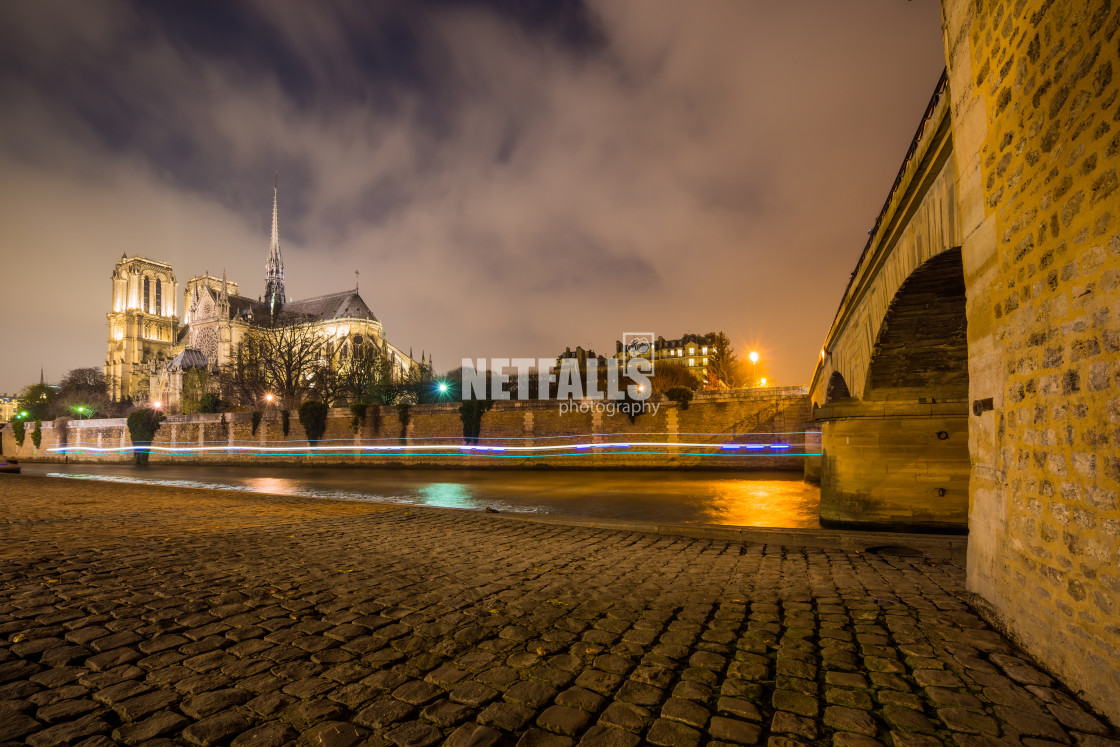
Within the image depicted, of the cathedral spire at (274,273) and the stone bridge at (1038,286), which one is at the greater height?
the cathedral spire at (274,273)

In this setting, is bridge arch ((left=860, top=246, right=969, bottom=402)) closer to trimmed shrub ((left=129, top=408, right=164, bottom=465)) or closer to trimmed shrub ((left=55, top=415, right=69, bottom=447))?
trimmed shrub ((left=129, top=408, right=164, bottom=465))

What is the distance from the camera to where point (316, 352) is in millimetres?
46781

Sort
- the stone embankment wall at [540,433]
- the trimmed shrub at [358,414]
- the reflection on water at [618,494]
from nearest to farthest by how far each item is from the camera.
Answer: the reflection on water at [618,494] → the stone embankment wall at [540,433] → the trimmed shrub at [358,414]

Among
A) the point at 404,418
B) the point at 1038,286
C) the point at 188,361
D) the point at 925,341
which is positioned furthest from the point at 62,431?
the point at 1038,286

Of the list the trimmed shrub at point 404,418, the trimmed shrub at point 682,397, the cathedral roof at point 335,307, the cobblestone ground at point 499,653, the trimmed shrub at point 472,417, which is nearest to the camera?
the cobblestone ground at point 499,653

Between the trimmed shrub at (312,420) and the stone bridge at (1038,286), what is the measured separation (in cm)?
3391

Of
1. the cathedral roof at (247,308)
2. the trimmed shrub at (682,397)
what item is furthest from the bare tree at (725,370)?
the cathedral roof at (247,308)

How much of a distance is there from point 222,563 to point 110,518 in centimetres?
542

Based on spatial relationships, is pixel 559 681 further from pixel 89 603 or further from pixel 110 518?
pixel 110 518

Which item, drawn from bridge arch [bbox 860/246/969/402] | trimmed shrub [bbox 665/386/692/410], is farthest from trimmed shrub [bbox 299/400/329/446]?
bridge arch [bbox 860/246/969/402]

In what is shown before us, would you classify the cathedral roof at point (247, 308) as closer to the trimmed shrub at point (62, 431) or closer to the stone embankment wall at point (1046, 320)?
the trimmed shrub at point (62, 431)

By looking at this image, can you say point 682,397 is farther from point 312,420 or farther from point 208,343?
point 208,343

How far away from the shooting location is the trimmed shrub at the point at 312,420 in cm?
3350

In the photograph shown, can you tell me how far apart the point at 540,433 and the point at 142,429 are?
34.3m
